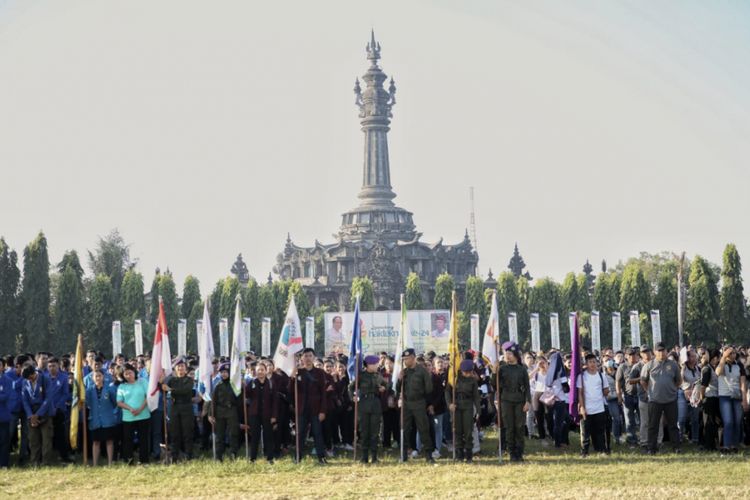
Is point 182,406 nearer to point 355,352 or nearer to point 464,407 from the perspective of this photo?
point 355,352

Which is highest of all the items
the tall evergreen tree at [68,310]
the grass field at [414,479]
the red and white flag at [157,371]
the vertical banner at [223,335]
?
the tall evergreen tree at [68,310]

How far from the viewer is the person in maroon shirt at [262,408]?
66.8 ft

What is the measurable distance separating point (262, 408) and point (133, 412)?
7.92 ft

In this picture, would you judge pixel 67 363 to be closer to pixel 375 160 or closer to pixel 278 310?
pixel 278 310

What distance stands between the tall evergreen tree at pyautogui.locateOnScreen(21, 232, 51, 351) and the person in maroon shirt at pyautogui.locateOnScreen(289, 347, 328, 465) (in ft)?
163

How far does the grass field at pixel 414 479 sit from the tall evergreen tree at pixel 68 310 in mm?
52889

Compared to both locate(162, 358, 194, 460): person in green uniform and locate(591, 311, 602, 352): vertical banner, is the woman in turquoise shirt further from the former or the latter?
locate(591, 311, 602, 352): vertical banner

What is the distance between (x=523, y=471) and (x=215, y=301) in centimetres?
6933

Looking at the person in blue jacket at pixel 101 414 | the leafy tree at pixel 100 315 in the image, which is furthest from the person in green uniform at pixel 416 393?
the leafy tree at pixel 100 315

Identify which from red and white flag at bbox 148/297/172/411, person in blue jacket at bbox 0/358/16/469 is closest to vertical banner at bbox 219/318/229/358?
red and white flag at bbox 148/297/172/411

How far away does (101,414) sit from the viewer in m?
20.2

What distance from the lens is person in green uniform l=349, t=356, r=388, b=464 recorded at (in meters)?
20.0

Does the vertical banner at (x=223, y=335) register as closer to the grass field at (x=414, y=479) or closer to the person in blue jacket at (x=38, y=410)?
the person in blue jacket at (x=38, y=410)

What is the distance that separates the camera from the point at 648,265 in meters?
115
